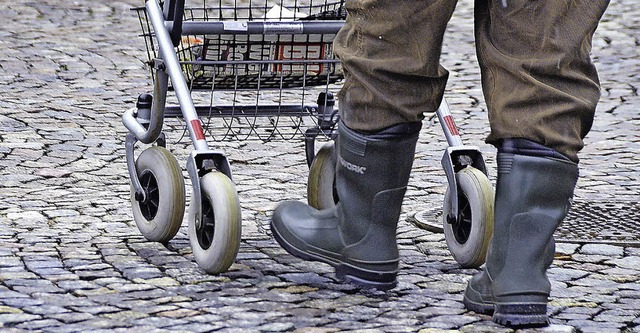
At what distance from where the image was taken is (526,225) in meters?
2.96

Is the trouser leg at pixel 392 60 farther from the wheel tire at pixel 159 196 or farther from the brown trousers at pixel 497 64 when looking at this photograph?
the wheel tire at pixel 159 196

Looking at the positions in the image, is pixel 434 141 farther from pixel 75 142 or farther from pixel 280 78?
pixel 280 78

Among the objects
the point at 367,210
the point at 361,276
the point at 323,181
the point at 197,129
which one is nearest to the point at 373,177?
the point at 367,210

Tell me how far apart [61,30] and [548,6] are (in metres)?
6.48

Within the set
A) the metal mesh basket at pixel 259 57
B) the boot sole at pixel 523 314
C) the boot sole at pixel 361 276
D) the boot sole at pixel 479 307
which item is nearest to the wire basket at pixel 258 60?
the metal mesh basket at pixel 259 57

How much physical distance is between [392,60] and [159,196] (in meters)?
0.98

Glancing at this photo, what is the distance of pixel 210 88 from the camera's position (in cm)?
384

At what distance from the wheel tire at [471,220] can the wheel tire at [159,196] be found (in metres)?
0.78

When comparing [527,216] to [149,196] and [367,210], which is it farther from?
[149,196]

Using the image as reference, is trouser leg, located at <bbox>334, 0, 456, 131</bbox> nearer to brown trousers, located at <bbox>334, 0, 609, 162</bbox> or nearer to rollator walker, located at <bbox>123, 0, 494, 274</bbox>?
brown trousers, located at <bbox>334, 0, 609, 162</bbox>

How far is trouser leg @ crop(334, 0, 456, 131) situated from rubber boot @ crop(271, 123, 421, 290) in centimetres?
5

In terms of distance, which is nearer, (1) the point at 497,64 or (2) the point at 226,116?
(1) the point at 497,64

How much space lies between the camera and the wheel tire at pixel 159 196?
363cm

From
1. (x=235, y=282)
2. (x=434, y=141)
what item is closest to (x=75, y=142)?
(x=434, y=141)
